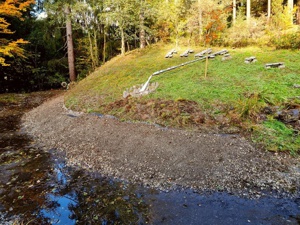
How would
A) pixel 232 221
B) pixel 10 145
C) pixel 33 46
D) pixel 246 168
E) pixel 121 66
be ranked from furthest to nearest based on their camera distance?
pixel 33 46 → pixel 121 66 → pixel 10 145 → pixel 246 168 → pixel 232 221

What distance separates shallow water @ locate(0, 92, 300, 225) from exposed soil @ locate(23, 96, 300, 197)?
32 cm

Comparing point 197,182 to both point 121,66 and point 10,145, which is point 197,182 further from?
point 121,66

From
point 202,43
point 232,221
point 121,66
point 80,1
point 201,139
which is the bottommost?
point 232,221

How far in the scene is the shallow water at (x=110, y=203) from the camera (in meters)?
3.60

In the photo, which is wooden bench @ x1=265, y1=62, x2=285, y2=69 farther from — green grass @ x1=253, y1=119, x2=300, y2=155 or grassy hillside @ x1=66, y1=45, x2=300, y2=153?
green grass @ x1=253, y1=119, x2=300, y2=155

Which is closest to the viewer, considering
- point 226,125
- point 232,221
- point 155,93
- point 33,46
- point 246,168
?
point 232,221

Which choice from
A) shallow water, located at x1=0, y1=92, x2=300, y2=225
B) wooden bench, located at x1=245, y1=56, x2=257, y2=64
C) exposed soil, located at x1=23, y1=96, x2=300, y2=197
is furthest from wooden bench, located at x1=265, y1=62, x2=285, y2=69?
shallow water, located at x1=0, y1=92, x2=300, y2=225

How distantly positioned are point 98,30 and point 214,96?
1233cm

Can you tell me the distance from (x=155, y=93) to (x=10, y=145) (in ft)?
17.5

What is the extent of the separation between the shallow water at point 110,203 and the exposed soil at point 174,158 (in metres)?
0.32

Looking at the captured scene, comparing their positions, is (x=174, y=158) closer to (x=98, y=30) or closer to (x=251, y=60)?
(x=251, y=60)

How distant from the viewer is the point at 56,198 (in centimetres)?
425

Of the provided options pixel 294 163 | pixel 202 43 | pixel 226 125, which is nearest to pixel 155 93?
pixel 226 125

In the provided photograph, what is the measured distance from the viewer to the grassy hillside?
6184mm
